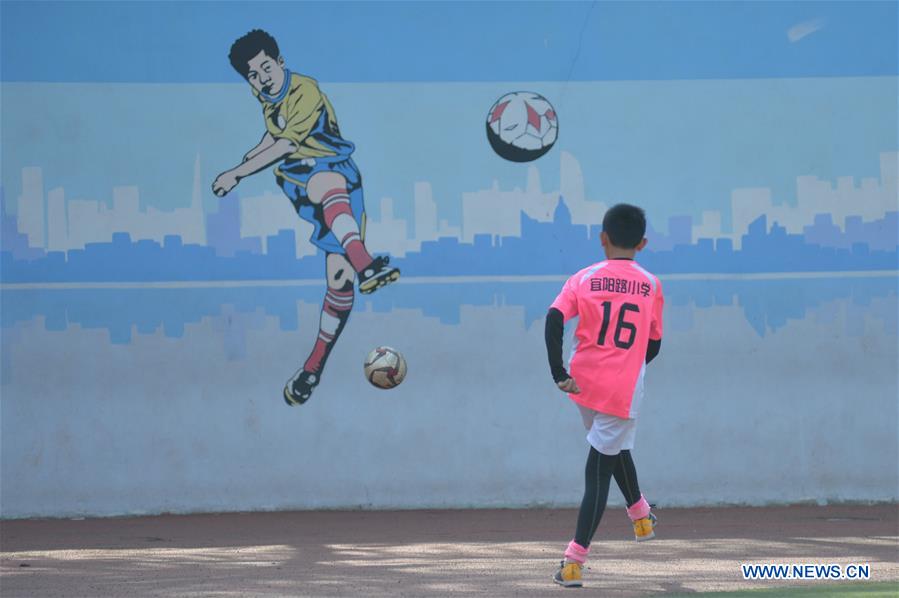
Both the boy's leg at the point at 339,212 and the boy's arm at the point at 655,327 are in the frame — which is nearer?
the boy's arm at the point at 655,327

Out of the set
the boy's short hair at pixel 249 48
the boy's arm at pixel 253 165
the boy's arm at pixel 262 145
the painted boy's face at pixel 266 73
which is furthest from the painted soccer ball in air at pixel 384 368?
the boy's short hair at pixel 249 48

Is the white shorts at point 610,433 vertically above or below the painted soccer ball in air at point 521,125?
below

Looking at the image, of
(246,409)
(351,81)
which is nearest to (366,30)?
(351,81)

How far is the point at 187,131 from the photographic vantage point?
9461 millimetres

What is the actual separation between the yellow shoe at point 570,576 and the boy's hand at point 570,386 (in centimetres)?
87

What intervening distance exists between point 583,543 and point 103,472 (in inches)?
190

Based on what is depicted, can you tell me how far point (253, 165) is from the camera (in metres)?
9.45

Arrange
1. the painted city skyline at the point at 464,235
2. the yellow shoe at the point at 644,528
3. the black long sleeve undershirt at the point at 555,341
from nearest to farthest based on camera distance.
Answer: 1. the black long sleeve undershirt at the point at 555,341
2. the yellow shoe at the point at 644,528
3. the painted city skyline at the point at 464,235

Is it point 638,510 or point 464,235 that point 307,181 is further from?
point 638,510

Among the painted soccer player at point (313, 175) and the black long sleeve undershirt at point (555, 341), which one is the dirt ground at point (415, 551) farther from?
the painted soccer player at point (313, 175)

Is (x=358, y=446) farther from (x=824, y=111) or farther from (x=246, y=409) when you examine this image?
(x=824, y=111)

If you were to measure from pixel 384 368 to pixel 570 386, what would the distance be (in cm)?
284

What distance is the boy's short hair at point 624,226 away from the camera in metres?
6.08

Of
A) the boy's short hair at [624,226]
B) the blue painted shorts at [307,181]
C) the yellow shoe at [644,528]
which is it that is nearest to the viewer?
the boy's short hair at [624,226]
